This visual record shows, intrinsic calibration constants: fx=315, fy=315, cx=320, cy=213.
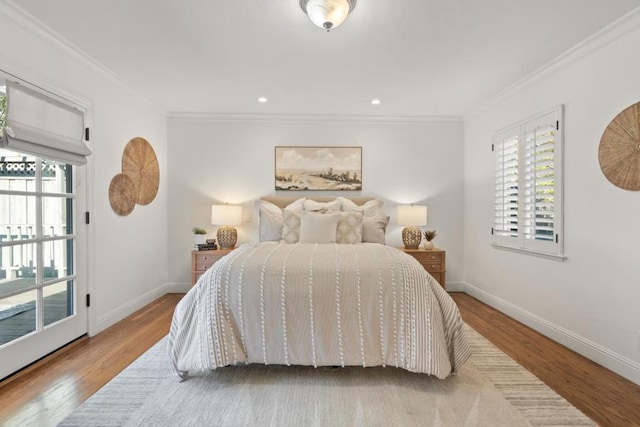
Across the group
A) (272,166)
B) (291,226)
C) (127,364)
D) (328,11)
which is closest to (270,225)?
(291,226)

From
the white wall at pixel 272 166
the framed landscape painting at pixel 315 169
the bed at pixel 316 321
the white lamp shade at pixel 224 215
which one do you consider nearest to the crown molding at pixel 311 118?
the white wall at pixel 272 166

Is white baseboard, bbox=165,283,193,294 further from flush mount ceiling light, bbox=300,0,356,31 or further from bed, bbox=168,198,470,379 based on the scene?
flush mount ceiling light, bbox=300,0,356,31

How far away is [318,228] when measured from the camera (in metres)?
3.34

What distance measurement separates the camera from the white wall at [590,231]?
2207mm

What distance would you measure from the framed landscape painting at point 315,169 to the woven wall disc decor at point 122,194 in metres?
1.77

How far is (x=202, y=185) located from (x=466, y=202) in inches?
146

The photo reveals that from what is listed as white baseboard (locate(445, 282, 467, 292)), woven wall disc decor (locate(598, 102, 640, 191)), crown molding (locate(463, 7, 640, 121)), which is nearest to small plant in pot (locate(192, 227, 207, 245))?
white baseboard (locate(445, 282, 467, 292))

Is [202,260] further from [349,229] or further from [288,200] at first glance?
[349,229]

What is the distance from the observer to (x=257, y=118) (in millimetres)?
4395

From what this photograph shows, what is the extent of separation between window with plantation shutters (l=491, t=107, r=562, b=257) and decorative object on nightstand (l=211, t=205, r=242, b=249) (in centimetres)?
319

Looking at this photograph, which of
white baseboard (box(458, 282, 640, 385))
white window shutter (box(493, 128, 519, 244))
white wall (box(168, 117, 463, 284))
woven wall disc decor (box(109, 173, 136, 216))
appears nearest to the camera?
white baseboard (box(458, 282, 640, 385))

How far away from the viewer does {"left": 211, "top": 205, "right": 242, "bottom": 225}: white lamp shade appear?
4.04m

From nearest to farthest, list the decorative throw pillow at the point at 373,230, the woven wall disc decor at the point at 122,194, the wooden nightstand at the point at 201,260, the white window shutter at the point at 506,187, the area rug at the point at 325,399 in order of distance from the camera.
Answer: the area rug at the point at 325,399
the woven wall disc decor at the point at 122,194
the white window shutter at the point at 506,187
the decorative throw pillow at the point at 373,230
the wooden nightstand at the point at 201,260

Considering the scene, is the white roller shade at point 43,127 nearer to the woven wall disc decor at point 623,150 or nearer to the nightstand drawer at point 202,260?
the nightstand drawer at point 202,260
